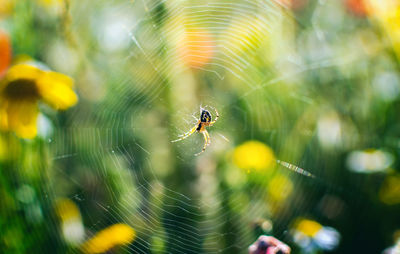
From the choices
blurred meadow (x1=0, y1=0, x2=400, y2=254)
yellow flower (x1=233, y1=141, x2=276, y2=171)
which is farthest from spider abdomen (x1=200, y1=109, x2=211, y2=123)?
yellow flower (x1=233, y1=141, x2=276, y2=171)

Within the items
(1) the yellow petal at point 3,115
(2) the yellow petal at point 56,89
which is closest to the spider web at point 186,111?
(2) the yellow petal at point 56,89

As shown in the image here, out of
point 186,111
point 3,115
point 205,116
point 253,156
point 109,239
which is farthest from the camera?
point 205,116

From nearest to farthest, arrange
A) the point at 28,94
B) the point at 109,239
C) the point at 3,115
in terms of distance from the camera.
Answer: the point at 109,239, the point at 3,115, the point at 28,94

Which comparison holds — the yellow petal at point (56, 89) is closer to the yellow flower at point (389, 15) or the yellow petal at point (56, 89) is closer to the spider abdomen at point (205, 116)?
the spider abdomen at point (205, 116)

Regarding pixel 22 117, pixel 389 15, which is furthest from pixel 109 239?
pixel 389 15

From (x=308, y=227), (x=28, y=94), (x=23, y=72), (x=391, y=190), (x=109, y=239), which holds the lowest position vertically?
(x=109, y=239)

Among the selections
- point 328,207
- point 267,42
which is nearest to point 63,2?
point 267,42

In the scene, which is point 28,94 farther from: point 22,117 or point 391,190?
point 391,190
